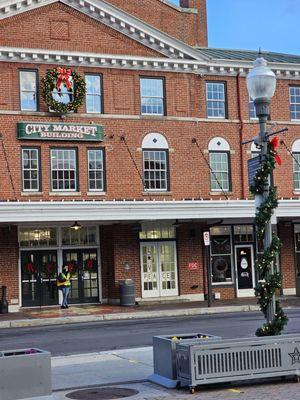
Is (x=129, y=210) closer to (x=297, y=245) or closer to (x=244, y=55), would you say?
(x=297, y=245)

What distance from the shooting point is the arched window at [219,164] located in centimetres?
3119

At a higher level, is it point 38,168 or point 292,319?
point 38,168

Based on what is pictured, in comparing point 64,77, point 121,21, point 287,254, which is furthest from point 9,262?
point 287,254

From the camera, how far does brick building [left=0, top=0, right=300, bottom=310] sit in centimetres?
2770

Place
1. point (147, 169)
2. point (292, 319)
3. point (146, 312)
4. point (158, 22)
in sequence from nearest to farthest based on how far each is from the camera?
point (292, 319)
point (146, 312)
point (147, 169)
point (158, 22)

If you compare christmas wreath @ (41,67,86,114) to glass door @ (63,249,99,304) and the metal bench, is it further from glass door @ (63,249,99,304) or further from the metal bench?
the metal bench

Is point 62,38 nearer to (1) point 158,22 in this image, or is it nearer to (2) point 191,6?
(1) point 158,22

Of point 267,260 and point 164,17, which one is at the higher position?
point 164,17

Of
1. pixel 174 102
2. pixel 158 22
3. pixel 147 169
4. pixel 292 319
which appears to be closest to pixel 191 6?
pixel 158 22

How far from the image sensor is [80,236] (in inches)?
1155

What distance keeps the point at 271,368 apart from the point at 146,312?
50.0ft

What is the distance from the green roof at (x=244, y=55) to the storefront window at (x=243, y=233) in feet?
25.1

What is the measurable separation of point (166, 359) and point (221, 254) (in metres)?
21.0

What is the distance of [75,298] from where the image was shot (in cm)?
2911
